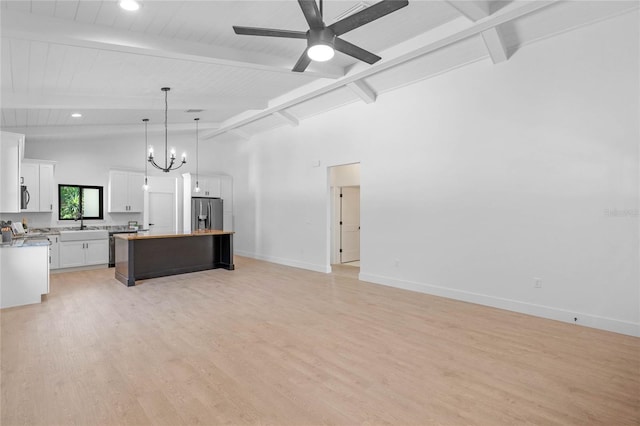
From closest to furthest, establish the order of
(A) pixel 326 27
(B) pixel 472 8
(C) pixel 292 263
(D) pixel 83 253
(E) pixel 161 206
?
(A) pixel 326 27 < (B) pixel 472 8 < (D) pixel 83 253 < (C) pixel 292 263 < (E) pixel 161 206

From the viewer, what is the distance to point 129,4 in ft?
10.8

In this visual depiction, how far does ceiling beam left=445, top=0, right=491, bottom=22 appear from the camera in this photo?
352 centimetres

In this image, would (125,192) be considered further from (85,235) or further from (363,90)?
(363,90)

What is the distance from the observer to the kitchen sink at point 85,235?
281 inches

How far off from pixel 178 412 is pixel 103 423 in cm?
41

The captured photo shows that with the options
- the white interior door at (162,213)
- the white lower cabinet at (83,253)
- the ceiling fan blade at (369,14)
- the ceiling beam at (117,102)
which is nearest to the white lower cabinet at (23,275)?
the ceiling beam at (117,102)

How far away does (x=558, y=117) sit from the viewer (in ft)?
13.3

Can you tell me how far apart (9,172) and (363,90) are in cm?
536

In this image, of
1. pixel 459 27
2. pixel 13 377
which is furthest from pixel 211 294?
pixel 459 27

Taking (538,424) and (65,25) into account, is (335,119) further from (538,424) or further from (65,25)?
(538,424)

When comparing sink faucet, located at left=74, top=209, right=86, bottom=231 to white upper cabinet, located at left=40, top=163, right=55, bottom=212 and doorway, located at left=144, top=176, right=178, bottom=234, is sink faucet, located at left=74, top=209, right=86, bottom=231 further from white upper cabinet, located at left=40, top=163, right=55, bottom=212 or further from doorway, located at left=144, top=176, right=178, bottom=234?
doorway, located at left=144, top=176, right=178, bottom=234

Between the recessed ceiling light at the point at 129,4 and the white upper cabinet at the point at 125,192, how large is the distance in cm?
566

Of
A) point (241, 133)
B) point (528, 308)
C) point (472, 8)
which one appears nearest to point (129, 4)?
point (472, 8)

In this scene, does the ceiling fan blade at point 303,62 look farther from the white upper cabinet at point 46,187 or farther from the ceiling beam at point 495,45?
the white upper cabinet at point 46,187
